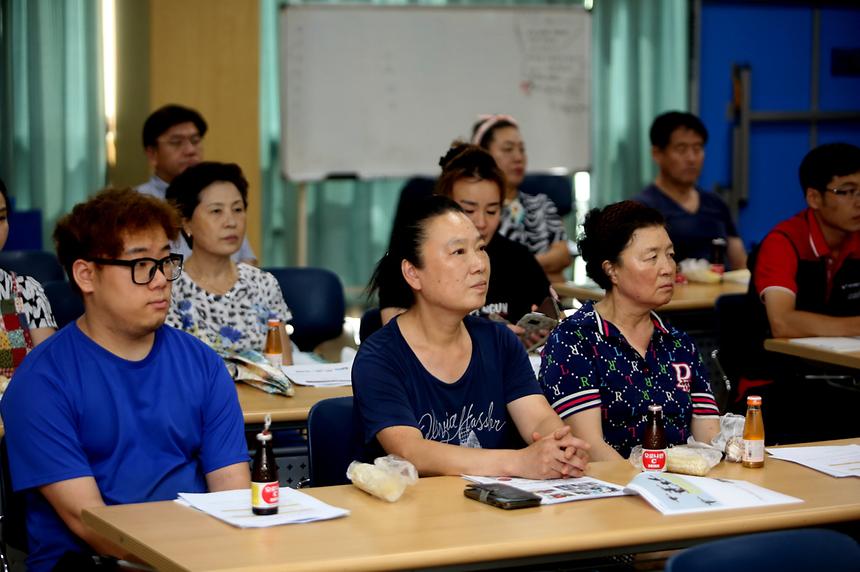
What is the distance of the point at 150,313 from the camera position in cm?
274

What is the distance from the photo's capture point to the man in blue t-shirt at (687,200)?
253 inches

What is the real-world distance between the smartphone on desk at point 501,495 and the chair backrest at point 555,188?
174 inches

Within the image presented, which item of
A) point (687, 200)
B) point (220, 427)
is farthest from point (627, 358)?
point (687, 200)

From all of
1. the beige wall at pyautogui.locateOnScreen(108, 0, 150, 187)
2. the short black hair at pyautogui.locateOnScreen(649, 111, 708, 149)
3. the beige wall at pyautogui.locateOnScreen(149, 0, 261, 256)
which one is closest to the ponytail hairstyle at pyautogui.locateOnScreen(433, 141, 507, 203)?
the short black hair at pyautogui.locateOnScreen(649, 111, 708, 149)

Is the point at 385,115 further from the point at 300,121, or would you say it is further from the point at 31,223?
the point at 31,223

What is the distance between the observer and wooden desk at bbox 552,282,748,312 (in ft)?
17.5

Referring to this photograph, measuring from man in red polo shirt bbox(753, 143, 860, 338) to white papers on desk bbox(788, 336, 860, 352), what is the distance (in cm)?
8

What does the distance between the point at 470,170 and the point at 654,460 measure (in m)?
1.79

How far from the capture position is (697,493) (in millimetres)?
2586

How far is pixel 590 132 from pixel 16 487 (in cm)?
573

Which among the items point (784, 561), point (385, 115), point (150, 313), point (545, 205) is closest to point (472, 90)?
point (385, 115)

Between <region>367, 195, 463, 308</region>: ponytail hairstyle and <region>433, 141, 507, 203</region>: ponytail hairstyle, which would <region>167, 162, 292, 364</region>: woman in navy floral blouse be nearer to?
<region>433, 141, 507, 203</region>: ponytail hairstyle

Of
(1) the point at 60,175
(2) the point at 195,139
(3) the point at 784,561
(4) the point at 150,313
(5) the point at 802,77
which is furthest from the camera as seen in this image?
(5) the point at 802,77

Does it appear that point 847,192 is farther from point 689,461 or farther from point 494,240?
point 689,461
